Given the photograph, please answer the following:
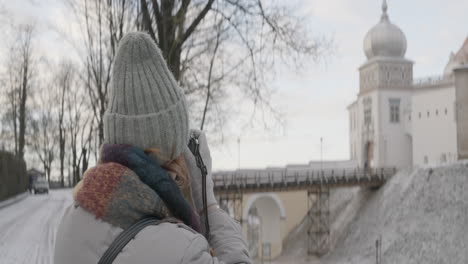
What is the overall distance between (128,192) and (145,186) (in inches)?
2.2

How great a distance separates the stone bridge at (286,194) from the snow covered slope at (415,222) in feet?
6.26

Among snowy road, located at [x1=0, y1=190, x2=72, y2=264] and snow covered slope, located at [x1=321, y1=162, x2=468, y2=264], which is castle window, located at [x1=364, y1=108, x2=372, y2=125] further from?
→ snowy road, located at [x1=0, y1=190, x2=72, y2=264]

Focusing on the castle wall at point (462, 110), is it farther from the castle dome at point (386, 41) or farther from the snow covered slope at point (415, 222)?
the castle dome at point (386, 41)

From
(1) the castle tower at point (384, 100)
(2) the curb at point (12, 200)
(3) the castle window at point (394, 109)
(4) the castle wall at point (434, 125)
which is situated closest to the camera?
(2) the curb at point (12, 200)

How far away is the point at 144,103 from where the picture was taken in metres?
1.70

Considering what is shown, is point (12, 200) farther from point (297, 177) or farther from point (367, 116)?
point (367, 116)

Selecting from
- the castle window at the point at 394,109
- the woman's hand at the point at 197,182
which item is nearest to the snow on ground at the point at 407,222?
the castle window at the point at 394,109

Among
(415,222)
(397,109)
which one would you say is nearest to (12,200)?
(415,222)

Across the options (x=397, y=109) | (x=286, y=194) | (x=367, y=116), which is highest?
(x=397, y=109)

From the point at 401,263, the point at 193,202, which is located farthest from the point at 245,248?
the point at 401,263

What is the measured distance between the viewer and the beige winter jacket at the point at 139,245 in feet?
4.63

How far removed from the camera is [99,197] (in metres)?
1.52

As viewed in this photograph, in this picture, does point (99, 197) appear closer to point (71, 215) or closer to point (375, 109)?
point (71, 215)

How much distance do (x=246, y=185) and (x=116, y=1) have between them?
29.3 m
